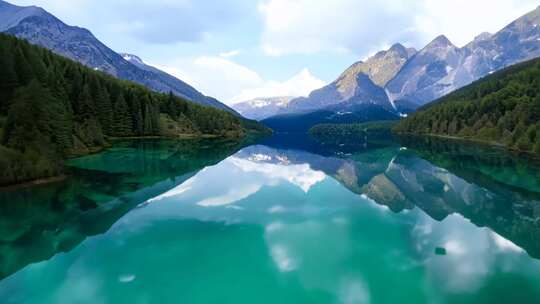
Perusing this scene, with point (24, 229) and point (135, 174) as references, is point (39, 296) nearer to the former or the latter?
point (24, 229)

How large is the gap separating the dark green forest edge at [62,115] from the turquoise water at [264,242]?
18.3 feet

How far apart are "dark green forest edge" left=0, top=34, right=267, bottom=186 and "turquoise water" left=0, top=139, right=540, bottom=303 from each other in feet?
18.3

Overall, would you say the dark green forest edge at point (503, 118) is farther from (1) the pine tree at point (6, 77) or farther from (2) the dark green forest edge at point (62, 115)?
(1) the pine tree at point (6, 77)

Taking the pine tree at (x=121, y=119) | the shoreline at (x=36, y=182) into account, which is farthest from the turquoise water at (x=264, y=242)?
the pine tree at (x=121, y=119)

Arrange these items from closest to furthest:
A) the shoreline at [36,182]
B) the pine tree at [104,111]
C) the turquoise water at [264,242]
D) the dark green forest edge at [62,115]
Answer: the turquoise water at [264,242]
the shoreline at [36,182]
the dark green forest edge at [62,115]
the pine tree at [104,111]

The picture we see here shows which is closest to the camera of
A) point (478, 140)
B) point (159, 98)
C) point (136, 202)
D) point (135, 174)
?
point (136, 202)

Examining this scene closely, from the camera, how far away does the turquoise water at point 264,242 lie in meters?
17.6

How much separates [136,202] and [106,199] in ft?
11.1

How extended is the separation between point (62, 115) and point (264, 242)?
176 feet

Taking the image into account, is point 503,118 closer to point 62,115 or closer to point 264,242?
point 264,242

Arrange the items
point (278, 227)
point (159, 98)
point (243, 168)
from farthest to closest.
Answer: point (159, 98) < point (243, 168) < point (278, 227)

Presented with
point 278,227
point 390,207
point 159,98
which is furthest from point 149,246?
point 159,98

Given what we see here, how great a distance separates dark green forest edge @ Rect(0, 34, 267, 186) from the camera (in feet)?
148

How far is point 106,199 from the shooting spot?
36.2 meters
